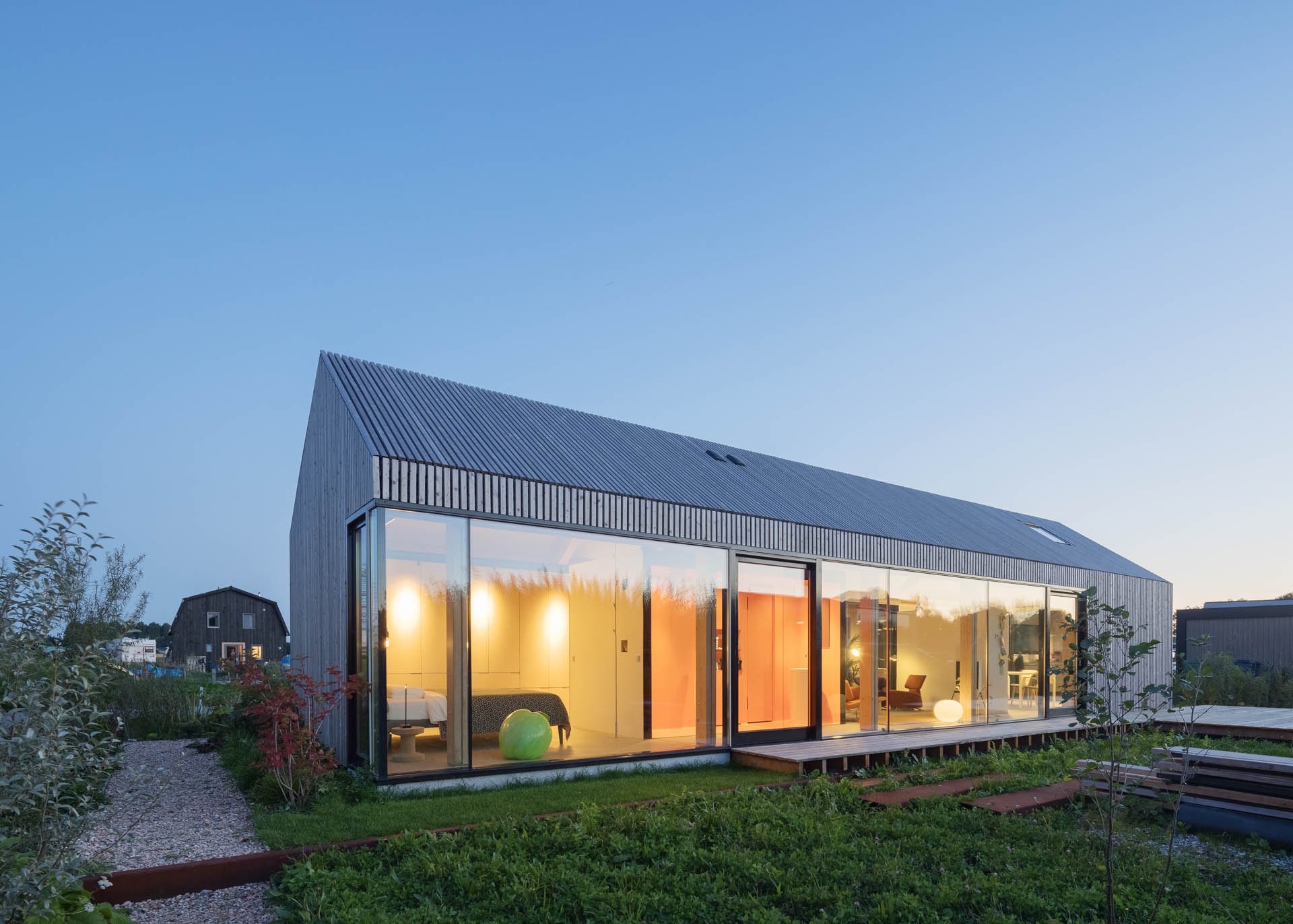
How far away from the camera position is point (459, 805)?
6496 millimetres

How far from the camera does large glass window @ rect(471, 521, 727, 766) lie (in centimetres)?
792

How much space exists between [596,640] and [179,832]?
4357 millimetres

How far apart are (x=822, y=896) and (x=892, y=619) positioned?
7557mm

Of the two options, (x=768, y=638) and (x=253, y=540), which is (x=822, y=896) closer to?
(x=768, y=638)

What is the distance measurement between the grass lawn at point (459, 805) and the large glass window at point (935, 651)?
408 centimetres

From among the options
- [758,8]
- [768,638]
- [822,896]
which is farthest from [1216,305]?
[822,896]

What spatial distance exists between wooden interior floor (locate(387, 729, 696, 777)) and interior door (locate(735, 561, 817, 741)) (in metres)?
1.10

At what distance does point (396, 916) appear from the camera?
13.9ft

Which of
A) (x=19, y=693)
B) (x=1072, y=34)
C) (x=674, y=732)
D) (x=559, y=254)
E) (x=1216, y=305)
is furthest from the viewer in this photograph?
(x=559, y=254)

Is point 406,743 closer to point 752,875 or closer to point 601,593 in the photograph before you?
point 601,593

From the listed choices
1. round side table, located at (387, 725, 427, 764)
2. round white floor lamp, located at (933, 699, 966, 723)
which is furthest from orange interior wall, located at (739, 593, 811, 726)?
round side table, located at (387, 725, 427, 764)

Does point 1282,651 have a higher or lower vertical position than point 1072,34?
lower

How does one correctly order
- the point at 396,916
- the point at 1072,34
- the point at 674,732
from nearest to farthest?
the point at 396,916 → the point at 674,732 → the point at 1072,34

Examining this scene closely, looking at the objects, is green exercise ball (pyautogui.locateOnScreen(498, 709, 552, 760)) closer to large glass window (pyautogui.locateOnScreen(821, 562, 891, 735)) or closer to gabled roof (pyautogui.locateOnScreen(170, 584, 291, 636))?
large glass window (pyautogui.locateOnScreen(821, 562, 891, 735))
